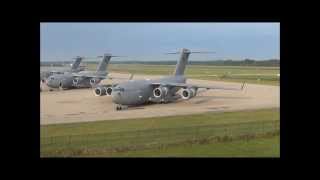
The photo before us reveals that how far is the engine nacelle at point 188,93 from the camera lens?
7.30 metres

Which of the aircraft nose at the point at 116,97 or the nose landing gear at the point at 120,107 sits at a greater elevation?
the aircraft nose at the point at 116,97

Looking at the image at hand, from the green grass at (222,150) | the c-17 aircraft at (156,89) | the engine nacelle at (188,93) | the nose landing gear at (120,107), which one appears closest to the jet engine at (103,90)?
the c-17 aircraft at (156,89)

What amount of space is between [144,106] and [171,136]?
1.82ft

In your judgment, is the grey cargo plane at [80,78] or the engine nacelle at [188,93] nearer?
the grey cargo plane at [80,78]

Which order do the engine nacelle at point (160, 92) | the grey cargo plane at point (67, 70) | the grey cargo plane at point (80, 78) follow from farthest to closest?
the engine nacelle at point (160, 92) → the grey cargo plane at point (80, 78) → the grey cargo plane at point (67, 70)

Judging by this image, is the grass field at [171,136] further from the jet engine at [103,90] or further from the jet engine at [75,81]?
the jet engine at [75,81]

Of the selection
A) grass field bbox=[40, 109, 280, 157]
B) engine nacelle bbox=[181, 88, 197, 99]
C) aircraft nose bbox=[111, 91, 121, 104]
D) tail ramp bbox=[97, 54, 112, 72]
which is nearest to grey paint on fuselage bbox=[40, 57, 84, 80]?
tail ramp bbox=[97, 54, 112, 72]

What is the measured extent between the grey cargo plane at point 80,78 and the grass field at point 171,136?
52 centimetres

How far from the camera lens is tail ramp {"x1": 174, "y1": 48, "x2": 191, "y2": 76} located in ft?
23.0
